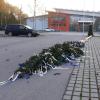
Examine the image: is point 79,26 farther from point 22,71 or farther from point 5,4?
point 22,71

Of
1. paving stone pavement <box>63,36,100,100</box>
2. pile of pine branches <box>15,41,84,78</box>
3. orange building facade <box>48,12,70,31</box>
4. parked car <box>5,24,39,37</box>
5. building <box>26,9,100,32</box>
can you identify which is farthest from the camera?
orange building facade <box>48,12,70,31</box>

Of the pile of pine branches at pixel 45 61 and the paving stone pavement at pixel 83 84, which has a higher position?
the pile of pine branches at pixel 45 61

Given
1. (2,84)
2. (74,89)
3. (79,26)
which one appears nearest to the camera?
(74,89)

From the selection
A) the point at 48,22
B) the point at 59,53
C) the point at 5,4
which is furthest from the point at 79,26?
the point at 59,53

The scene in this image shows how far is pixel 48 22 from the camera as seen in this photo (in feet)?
389

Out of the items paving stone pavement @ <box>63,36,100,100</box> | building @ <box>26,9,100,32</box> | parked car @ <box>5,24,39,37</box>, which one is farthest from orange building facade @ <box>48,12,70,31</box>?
paving stone pavement @ <box>63,36,100,100</box>

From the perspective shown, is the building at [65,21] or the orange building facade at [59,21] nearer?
the building at [65,21]

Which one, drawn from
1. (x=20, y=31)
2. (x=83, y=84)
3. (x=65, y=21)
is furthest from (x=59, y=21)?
(x=83, y=84)

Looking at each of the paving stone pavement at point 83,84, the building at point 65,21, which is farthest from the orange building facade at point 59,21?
the paving stone pavement at point 83,84

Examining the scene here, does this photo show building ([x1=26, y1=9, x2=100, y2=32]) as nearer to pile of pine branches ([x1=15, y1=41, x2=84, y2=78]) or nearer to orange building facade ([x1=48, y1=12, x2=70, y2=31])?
orange building facade ([x1=48, y1=12, x2=70, y2=31])

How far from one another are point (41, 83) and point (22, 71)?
3.66 feet

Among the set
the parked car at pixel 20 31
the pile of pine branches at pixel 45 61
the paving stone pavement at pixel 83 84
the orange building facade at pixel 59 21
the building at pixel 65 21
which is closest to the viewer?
the paving stone pavement at pixel 83 84

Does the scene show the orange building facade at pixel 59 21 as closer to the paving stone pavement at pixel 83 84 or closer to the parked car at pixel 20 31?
the parked car at pixel 20 31

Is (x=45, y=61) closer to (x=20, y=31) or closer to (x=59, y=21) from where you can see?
(x=20, y=31)
